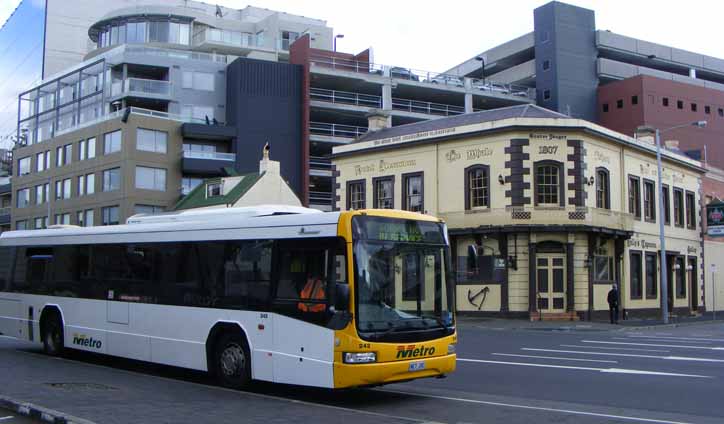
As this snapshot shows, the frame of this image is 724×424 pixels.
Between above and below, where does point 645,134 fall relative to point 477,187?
above

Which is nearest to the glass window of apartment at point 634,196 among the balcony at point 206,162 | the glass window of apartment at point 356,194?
the glass window of apartment at point 356,194

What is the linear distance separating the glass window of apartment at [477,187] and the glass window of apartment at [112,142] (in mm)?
33801

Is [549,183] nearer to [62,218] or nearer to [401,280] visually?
[401,280]

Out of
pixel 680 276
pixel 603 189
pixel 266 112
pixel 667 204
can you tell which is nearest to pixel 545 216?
pixel 603 189

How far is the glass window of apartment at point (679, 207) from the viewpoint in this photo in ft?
132

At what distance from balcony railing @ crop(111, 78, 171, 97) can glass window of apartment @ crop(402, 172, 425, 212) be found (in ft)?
105

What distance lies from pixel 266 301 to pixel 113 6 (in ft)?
279

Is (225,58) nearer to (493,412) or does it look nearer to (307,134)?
(307,134)

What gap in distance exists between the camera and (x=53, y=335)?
15938 mm

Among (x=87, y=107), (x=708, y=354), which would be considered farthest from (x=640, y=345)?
(x=87, y=107)

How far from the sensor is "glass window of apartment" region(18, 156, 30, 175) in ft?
231

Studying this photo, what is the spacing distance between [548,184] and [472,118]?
5.96m

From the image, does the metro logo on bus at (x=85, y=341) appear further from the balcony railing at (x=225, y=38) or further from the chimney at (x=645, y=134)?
the balcony railing at (x=225, y=38)

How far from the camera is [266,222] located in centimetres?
1147
